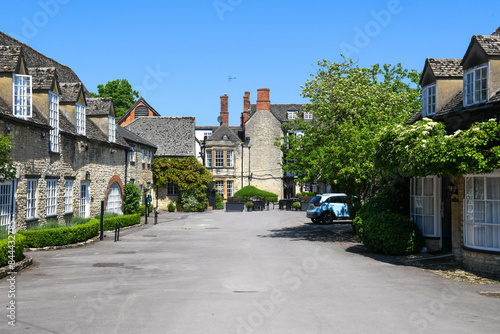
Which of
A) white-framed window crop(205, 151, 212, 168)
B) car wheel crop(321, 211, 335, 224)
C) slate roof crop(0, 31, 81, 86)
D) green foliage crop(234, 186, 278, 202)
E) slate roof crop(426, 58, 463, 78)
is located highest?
slate roof crop(0, 31, 81, 86)

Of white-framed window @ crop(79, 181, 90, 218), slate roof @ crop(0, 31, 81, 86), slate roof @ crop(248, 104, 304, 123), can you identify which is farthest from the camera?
slate roof @ crop(248, 104, 304, 123)

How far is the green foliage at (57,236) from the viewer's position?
17859 mm

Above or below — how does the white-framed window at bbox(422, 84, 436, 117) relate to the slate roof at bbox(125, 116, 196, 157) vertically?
below

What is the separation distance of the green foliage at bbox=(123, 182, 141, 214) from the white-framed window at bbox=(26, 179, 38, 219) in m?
12.6

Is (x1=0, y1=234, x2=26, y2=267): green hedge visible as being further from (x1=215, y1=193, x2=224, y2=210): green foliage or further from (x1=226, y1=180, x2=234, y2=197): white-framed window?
(x1=226, y1=180, x2=234, y2=197): white-framed window

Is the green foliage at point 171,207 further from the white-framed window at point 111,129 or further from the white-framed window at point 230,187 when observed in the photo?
the white-framed window at point 111,129

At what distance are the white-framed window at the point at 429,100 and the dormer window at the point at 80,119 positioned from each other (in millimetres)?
16913

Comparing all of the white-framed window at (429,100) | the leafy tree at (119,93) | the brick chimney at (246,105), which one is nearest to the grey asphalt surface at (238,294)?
the white-framed window at (429,100)

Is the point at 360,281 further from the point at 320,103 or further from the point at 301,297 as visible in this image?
the point at 320,103

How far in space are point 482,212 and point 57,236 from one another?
14931 mm

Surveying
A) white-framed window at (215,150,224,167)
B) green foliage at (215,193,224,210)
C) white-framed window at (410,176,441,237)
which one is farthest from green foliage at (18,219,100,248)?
white-framed window at (215,150,224,167)

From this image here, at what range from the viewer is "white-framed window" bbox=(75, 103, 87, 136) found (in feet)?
82.0

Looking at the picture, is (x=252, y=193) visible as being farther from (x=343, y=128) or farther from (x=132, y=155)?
(x=343, y=128)

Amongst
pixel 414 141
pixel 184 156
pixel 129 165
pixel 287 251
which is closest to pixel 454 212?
pixel 414 141
